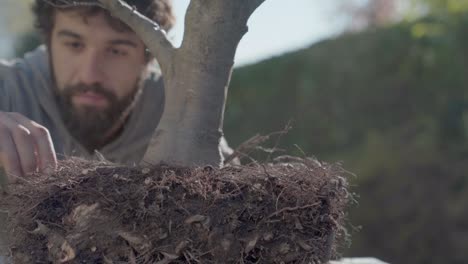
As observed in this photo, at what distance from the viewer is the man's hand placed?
1.46 metres

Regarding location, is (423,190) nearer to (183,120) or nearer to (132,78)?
(132,78)

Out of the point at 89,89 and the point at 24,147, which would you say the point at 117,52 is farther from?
the point at 24,147

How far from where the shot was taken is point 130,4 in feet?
7.46

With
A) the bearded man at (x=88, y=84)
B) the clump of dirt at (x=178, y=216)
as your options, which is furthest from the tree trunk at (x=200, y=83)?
the bearded man at (x=88, y=84)

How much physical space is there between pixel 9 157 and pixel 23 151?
28mm

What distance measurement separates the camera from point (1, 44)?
Answer: 1770 centimetres

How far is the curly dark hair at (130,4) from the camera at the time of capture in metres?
2.18

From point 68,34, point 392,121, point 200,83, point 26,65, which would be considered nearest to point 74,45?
point 68,34

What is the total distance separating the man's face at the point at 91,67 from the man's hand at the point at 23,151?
69 centimetres

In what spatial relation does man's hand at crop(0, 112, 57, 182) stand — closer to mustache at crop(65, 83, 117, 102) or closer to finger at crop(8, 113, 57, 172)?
finger at crop(8, 113, 57, 172)

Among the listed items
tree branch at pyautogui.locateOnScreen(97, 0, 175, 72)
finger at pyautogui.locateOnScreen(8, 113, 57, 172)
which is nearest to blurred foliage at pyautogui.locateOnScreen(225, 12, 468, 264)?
tree branch at pyautogui.locateOnScreen(97, 0, 175, 72)

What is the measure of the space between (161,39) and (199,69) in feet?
0.37

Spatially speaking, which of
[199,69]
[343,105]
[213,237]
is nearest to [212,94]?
[199,69]

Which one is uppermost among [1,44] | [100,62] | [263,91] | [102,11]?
[102,11]
